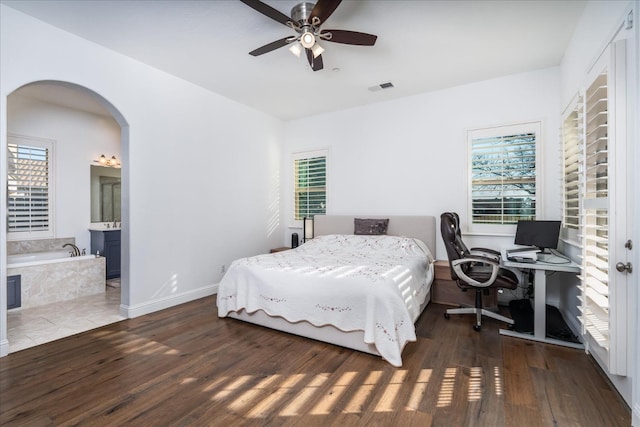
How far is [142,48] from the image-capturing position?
3.21 metres

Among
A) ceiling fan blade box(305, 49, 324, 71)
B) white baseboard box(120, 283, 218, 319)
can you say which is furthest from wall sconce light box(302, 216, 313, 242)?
ceiling fan blade box(305, 49, 324, 71)

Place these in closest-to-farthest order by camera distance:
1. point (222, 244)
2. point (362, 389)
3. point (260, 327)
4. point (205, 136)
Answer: point (362, 389) < point (260, 327) < point (205, 136) < point (222, 244)

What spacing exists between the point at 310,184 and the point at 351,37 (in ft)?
10.4

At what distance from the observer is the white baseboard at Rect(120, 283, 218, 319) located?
3432 millimetres

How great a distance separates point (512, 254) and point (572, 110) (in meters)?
1.53

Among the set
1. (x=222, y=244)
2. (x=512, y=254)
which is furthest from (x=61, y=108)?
(x=512, y=254)

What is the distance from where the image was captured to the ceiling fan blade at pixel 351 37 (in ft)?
8.34

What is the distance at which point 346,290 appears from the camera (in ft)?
8.59

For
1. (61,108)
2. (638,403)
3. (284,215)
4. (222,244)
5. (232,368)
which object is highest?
(61,108)

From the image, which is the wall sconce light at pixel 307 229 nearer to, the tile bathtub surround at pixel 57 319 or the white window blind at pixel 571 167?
the tile bathtub surround at pixel 57 319

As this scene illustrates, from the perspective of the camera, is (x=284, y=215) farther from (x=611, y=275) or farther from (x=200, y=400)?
(x=611, y=275)

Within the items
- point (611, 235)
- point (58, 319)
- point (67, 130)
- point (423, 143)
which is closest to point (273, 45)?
point (423, 143)

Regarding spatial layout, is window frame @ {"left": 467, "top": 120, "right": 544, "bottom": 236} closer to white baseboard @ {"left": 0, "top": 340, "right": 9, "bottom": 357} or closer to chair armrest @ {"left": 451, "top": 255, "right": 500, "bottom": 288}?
chair armrest @ {"left": 451, "top": 255, "right": 500, "bottom": 288}

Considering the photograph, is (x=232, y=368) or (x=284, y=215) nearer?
(x=232, y=368)
